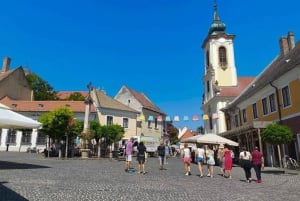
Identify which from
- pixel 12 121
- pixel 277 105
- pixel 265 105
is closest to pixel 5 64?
pixel 12 121

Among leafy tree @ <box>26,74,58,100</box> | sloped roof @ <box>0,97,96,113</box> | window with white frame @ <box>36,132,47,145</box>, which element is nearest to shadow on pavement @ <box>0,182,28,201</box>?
window with white frame @ <box>36,132,47,145</box>

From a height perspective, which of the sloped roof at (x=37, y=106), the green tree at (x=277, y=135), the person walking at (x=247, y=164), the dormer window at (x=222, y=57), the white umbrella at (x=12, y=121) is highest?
the dormer window at (x=222, y=57)

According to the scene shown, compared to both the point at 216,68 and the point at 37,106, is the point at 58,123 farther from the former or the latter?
the point at 216,68

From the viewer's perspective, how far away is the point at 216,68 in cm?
4519

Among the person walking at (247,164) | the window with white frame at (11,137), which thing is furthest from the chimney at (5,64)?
the person walking at (247,164)

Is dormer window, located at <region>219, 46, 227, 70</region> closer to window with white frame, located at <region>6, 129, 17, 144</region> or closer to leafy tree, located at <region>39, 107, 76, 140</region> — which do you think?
leafy tree, located at <region>39, 107, 76, 140</region>

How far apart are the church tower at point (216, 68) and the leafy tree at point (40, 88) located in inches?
1152

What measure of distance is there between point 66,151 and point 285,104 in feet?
62.4

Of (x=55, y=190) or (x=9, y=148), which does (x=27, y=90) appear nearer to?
(x=9, y=148)

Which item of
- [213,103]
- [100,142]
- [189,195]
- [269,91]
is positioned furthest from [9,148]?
[189,195]

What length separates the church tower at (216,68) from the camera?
A: 43.5m

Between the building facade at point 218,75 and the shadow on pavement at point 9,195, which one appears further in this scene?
the building facade at point 218,75

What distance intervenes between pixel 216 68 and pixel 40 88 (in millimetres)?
33516

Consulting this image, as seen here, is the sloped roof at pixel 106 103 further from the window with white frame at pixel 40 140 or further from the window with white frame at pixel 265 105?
the window with white frame at pixel 265 105
